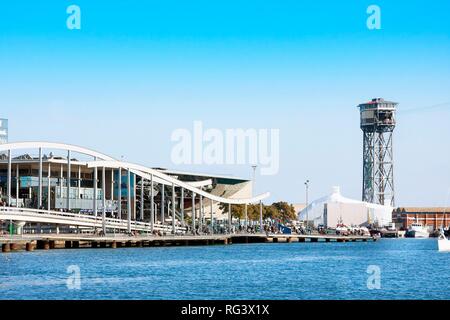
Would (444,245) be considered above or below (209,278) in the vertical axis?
below

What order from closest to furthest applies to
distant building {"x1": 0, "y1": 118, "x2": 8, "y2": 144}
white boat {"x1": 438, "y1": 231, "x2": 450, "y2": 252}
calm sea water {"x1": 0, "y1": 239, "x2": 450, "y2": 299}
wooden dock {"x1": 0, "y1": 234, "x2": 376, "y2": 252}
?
calm sea water {"x1": 0, "y1": 239, "x2": 450, "y2": 299}, wooden dock {"x1": 0, "y1": 234, "x2": 376, "y2": 252}, white boat {"x1": 438, "y1": 231, "x2": 450, "y2": 252}, distant building {"x1": 0, "y1": 118, "x2": 8, "y2": 144}

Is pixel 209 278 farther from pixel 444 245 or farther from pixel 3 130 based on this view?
pixel 3 130

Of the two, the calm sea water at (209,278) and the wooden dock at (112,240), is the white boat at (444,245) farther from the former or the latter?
the calm sea water at (209,278)

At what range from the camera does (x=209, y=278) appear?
61.2m

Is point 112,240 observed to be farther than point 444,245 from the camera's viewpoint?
No

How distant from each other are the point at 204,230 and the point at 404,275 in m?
83.1

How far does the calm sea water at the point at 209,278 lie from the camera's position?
50388 mm

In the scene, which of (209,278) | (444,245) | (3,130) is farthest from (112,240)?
(3,130)

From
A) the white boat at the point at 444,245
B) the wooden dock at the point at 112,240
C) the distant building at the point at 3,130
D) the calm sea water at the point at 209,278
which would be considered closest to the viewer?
the calm sea water at the point at 209,278

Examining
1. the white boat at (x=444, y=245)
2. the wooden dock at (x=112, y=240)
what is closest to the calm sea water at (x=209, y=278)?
the wooden dock at (x=112, y=240)

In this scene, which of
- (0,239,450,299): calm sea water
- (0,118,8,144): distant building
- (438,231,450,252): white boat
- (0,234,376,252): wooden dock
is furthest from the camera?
(0,118,8,144): distant building

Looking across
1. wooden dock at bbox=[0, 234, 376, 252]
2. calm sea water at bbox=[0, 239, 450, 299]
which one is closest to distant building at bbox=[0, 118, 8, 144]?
wooden dock at bbox=[0, 234, 376, 252]

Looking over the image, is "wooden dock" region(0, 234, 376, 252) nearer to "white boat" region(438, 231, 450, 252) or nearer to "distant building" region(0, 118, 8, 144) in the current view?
"white boat" region(438, 231, 450, 252)

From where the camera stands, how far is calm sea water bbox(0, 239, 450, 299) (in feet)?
165
